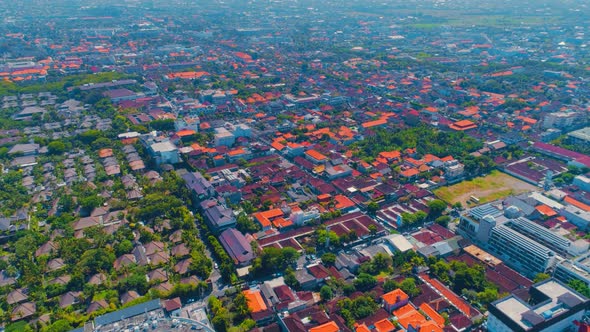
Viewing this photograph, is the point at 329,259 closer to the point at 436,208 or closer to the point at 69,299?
the point at 436,208

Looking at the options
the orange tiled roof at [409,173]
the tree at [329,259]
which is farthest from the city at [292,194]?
the tree at [329,259]

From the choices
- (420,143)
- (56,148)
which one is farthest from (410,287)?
(56,148)

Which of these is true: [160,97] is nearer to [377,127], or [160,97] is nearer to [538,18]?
[377,127]

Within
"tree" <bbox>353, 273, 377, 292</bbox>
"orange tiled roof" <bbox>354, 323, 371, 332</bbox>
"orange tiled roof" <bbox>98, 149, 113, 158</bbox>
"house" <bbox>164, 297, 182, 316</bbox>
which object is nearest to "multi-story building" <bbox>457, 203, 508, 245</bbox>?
"tree" <bbox>353, 273, 377, 292</bbox>

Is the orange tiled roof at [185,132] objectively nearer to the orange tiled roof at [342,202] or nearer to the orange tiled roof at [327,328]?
the orange tiled roof at [342,202]

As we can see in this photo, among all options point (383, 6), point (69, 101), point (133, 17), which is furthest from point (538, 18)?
point (69, 101)
